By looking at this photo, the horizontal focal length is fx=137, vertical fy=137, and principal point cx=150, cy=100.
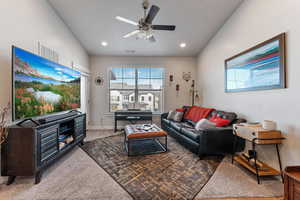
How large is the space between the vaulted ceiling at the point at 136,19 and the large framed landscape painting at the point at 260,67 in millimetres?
1141

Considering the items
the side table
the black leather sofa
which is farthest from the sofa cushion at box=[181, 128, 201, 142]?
the side table

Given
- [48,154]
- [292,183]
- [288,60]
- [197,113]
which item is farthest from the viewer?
[197,113]

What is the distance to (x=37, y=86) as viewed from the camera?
2.15 meters

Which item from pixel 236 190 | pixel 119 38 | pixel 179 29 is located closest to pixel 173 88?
pixel 179 29

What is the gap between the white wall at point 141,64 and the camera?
503 cm

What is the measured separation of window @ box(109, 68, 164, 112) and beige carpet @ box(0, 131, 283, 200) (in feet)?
10.2

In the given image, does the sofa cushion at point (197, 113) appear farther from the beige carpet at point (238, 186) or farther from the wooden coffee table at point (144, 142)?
the beige carpet at point (238, 186)

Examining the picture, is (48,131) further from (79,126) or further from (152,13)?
(152,13)

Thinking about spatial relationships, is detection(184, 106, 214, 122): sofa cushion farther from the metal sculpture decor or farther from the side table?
the side table

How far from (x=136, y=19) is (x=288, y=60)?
291 centimetres

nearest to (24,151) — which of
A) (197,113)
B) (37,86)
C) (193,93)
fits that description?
(37,86)

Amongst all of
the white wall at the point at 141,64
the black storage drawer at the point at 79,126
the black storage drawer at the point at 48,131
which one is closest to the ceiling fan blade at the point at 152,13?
the black storage drawer at the point at 48,131

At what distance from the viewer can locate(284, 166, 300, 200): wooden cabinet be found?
4.18ft

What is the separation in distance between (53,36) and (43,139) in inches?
85.8
